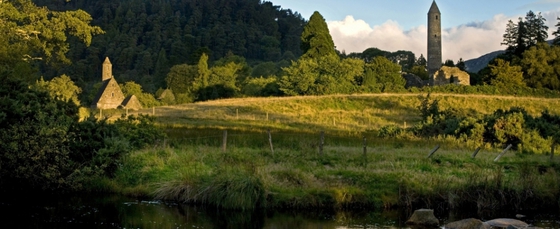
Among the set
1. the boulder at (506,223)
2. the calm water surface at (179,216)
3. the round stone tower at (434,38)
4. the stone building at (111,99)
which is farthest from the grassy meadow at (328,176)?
the round stone tower at (434,38)

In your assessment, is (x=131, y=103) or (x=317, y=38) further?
(x=317, y=38)

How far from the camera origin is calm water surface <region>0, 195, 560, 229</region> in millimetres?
16400

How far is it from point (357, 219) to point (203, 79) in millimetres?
77466

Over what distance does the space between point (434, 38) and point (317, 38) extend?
27.8m

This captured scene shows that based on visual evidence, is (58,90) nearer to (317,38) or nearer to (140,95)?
(317,38)

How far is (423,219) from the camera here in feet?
54.6

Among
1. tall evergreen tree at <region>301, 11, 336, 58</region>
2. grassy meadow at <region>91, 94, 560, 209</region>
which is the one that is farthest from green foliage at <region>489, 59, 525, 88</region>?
grassy meadow at <region>91, 94, 560, 209</region>

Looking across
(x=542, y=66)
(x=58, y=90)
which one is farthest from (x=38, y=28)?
(x=542, y=66)

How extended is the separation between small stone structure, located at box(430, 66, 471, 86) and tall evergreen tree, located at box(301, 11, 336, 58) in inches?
607

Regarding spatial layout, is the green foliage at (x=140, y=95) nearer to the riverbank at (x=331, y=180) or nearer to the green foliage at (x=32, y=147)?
the riverbank at (x=331, y=180)

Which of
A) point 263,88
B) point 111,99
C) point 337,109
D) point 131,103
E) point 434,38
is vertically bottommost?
point 337,109

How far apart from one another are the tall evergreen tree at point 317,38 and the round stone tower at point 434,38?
24.6 m

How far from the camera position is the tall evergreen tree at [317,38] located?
8231cm

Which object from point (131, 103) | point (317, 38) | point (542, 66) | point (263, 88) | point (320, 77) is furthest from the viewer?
point (317, 38)
